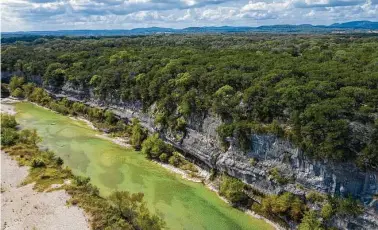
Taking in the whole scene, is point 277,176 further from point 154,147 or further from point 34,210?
point 34,210

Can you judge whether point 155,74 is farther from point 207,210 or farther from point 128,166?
point 207,210

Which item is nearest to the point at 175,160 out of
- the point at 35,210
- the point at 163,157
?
the point at 163,157

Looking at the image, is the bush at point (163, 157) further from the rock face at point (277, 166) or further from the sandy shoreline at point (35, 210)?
the sandy shoreline at point (35, 210)

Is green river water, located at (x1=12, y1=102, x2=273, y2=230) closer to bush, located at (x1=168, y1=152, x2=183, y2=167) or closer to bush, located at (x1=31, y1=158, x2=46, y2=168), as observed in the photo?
bush, located at (x1=168, y1=152, x2=183, y2=167)

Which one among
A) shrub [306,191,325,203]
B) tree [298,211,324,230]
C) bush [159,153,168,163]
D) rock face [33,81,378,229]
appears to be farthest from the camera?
bush [159,153,168,163]

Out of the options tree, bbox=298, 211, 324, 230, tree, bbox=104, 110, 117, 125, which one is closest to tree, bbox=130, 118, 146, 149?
tree, bbox=104, 110, 117, 125

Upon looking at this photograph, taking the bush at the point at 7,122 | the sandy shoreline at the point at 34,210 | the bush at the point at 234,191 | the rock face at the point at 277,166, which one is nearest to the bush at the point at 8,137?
the bush at the point at 7,122

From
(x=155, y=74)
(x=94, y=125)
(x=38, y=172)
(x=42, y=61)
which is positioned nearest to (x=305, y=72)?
(x=155, y=74)
